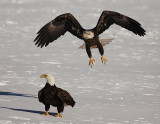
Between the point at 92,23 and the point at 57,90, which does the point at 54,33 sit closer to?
the point at 57,90

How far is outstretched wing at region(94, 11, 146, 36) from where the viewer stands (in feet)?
46.8

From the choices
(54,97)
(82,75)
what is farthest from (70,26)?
(54,97)

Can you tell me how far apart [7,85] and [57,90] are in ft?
11.6

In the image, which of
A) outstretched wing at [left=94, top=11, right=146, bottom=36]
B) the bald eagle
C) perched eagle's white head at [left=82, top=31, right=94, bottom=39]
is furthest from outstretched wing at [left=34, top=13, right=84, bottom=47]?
perched eagle's white head at [left=82, top=31, right=94, bottom=39]

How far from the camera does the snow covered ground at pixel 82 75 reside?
1173 centimetres

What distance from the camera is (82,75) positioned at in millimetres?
16578

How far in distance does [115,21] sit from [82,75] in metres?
2.42

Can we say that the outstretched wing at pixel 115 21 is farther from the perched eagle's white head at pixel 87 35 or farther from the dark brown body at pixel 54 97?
the dark brown body at pixel 54 97

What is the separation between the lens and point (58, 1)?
3847 centimetres

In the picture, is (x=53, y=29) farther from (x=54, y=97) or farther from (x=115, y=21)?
(x=54, y=97)

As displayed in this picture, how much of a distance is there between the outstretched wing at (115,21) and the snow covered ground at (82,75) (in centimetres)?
138

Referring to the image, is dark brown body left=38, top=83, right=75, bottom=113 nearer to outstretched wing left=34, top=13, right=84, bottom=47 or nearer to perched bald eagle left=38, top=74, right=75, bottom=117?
perched bald eagle left=38, top=74, right=75, bottom=117

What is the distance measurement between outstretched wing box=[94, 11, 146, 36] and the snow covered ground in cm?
138

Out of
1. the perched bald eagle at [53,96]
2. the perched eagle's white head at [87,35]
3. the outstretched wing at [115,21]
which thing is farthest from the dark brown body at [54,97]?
the outstretched wing at [115,21]
